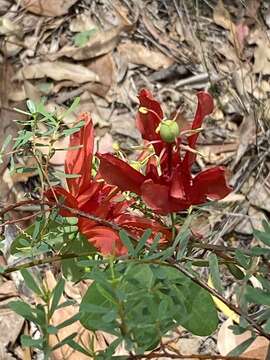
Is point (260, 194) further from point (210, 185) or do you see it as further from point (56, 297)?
point (56, 297)

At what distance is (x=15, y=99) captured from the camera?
216 cm

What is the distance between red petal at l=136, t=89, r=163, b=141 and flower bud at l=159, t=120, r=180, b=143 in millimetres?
60

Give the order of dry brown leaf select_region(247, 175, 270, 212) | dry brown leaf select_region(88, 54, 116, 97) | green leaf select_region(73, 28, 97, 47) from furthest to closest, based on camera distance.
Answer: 1. green leaf select_region(73, 28, 97, 47)
2. dry brown leaf select_region(88, 54, 116, 97)
3. dry brown leaf select_region(247, 175, 270, 212)

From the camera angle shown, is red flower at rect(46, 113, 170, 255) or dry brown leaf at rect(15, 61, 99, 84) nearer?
red flower at rect(46, 113, 170, 255)

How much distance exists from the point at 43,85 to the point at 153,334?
1453mm

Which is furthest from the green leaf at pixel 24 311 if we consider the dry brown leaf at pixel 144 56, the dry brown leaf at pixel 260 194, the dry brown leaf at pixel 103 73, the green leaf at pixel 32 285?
the dry brown leaf at pixel 144 56

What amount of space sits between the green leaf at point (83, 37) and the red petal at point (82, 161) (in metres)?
1.34

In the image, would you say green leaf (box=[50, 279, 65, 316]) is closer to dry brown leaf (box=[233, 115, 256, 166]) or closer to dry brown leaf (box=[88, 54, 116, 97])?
dry brown leaf (box=[233, 115, 256, 166])

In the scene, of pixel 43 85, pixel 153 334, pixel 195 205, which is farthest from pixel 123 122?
pixel 153 334

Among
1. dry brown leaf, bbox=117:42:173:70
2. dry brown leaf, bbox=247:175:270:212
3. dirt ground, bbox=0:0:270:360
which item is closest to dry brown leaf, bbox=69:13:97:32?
dirt ground, bbox=0:0:270:360

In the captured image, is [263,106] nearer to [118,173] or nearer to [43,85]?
[43,85]

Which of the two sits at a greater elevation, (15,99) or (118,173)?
(118,173)

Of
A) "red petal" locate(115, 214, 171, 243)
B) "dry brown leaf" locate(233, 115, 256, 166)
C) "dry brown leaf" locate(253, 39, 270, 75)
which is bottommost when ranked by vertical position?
"dry brown leaf" locate(233, 115, 256, 166)

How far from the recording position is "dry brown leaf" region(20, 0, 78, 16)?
242 centimetres
